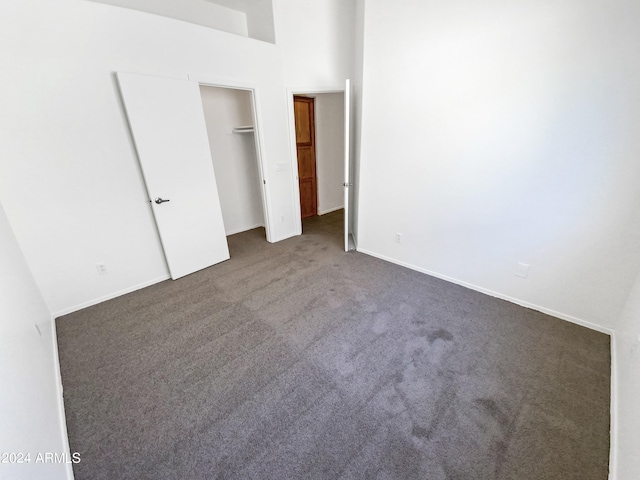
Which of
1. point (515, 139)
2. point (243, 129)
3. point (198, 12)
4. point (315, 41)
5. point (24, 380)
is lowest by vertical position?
point (24, 380)

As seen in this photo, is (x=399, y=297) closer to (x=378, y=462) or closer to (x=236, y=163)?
(x=378, y=462)

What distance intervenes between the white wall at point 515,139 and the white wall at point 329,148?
6.37ft

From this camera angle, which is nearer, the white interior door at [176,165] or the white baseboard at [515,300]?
the white baseboard at [515,300]

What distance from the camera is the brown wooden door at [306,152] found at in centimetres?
436

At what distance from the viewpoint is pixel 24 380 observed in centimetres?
113

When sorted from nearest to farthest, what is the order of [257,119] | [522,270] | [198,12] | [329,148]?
1. [522,270]
2. [198,12]
3. [257,119]
4. [329,148]

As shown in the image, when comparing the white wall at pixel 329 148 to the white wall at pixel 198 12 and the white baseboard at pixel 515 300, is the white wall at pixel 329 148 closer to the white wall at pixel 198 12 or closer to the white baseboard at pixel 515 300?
the white wall at pixel 198 12

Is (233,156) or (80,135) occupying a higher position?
(80,135)

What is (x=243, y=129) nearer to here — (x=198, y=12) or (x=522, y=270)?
(x=198, y=12)

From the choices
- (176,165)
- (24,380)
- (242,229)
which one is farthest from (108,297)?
(242,229)

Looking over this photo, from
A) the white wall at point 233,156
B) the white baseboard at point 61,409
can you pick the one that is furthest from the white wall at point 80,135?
the white wall at point 233,156

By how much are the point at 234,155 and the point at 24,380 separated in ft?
11.4

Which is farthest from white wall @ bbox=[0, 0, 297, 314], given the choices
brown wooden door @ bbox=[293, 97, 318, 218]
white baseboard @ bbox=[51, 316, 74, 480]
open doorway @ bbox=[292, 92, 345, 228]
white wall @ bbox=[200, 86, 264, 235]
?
open doorway @ bbox=[292, 92, 345, 228]

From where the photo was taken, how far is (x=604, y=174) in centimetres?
179
